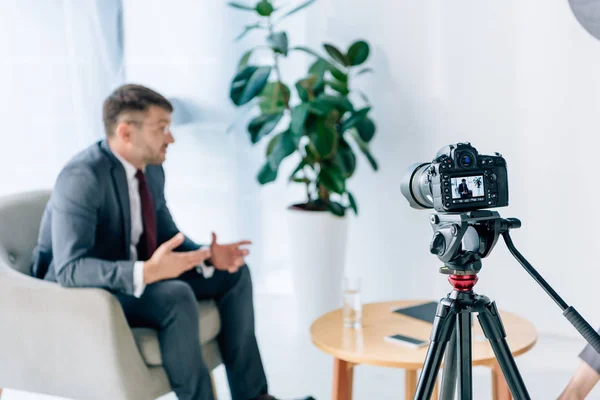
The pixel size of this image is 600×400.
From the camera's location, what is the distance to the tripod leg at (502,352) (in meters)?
1.45

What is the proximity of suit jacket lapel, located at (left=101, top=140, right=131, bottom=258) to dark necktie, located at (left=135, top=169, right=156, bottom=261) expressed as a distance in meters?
0.11

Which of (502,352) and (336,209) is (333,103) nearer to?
(336,209)

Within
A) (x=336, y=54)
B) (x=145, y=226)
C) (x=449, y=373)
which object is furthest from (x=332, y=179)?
(x=449, y=373)

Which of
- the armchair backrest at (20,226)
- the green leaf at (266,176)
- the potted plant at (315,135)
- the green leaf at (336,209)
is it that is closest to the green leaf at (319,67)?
the potted plant at (315,135)

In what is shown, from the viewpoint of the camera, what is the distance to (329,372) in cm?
296

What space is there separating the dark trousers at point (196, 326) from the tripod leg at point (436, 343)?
2.94ft

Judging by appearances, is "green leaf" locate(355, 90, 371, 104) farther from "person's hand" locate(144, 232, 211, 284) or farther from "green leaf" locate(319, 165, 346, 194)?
"person's hand" locate(144, 232, 211, 284)

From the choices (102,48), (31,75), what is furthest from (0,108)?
(102,48)

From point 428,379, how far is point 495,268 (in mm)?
2024

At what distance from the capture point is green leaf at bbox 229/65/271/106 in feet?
10.5

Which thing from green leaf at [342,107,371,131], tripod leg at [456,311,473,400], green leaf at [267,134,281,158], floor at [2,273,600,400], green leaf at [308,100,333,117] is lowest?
floor at [2,273,600,400]

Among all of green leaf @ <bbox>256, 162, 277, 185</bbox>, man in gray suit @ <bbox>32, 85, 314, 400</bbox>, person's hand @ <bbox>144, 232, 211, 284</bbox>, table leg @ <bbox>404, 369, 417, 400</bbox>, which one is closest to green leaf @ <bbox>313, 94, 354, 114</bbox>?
green leaf @ <bbox>256, 162, 277, 185</bbox>

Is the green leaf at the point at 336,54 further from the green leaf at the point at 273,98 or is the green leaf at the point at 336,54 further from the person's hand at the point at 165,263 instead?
the person's hand at the point at 165,263

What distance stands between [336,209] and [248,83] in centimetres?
66
